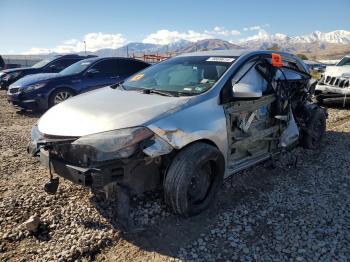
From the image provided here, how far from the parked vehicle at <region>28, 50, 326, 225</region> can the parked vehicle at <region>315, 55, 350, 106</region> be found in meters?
5.41

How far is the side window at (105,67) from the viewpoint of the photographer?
31.8ft

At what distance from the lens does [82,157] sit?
316 centimetres

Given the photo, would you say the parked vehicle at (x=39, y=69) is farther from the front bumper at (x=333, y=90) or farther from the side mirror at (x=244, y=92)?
the side mirror at (x=244, y=92)

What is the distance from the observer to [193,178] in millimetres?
3578

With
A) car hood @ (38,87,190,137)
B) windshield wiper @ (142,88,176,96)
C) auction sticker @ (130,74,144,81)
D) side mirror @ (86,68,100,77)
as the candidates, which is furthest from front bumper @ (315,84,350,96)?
car hood @ (38,87,190,137)

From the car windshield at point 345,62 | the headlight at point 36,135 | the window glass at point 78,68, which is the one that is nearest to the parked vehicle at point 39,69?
the window glass at point 78,68

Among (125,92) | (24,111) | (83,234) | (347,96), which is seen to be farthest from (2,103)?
(347,96)

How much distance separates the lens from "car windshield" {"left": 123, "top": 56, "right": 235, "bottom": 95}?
4.04 m

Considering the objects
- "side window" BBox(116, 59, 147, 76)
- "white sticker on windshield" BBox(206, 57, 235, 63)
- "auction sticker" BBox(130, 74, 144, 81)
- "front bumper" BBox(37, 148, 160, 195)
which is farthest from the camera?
"side window" BBox(116, 59, 147, 76)

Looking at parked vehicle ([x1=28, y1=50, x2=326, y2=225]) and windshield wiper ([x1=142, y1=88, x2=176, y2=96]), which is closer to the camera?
parked vehicle ([x1=28, y1=50, x2=326, y2=225])

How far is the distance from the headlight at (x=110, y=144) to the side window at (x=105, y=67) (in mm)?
6862

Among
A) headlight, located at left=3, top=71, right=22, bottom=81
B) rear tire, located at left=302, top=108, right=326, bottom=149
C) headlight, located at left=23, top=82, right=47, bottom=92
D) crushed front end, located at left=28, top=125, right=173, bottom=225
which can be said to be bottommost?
rear tire, located at left=302, top=108, right=326, bottom=149

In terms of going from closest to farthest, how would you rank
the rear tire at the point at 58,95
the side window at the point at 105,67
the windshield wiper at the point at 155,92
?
the windshield wiper at the point at 155,92, the rear tire at the point at 58,95, the side window at the point at 105,67

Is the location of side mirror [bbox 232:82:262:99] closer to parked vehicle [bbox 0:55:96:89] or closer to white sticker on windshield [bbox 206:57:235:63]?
white sticker on windshield [bbox 206:57:235:63]
